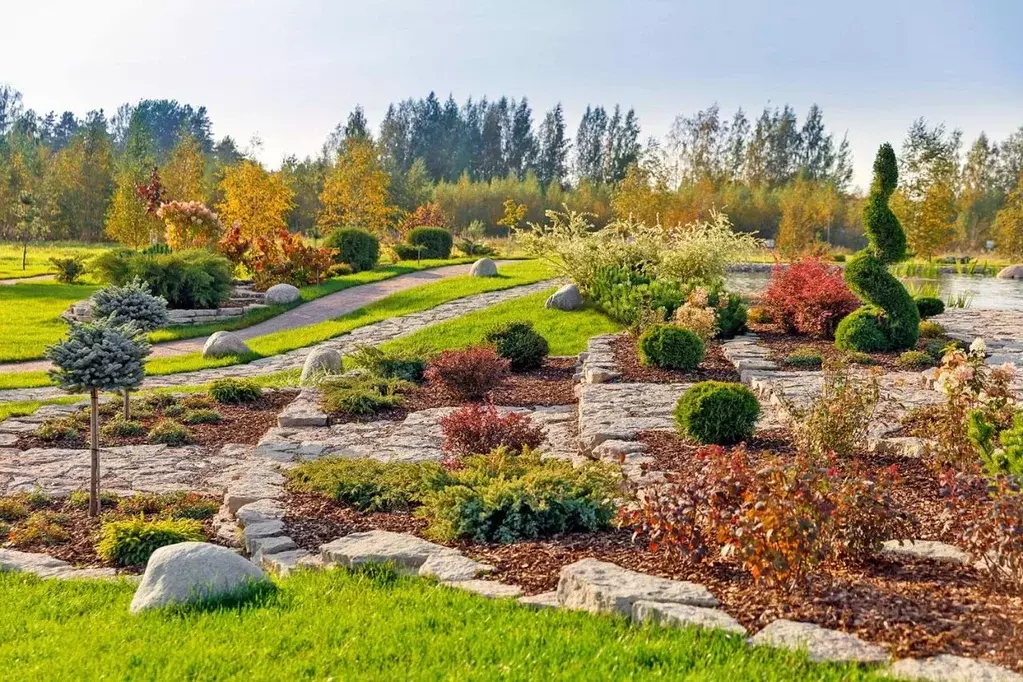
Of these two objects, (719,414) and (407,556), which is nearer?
(407,556)

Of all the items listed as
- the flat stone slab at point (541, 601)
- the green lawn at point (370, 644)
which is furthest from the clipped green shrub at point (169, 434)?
the flat stone slab at point (541, 601)

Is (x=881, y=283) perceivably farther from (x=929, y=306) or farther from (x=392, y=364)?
(x=392, y=364)

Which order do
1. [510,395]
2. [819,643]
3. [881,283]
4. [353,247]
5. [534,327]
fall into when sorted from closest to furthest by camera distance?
[819,643] → [510,395] → [881,283] → [534,327] → [353,247]

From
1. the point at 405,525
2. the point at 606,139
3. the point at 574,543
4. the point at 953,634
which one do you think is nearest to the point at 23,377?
the point at 405,525

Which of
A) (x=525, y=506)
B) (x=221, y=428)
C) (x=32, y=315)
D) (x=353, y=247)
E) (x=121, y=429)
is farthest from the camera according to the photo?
(x=353, y=247)

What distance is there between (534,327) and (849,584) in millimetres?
12055

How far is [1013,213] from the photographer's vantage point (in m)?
34.6

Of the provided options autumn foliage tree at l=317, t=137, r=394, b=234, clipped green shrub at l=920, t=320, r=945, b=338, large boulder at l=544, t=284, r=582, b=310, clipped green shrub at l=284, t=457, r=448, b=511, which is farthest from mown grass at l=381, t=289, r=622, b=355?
autumn foliage tree at l=317, t=137, r=394, b=234

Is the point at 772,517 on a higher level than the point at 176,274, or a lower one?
lower

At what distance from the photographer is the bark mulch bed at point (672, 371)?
1074 cm

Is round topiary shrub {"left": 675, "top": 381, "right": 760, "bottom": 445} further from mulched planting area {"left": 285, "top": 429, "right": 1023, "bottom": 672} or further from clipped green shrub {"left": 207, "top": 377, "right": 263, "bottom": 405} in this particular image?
clipped green shrub {"left": 207, "top": 377, "right": 263, "bottom": 405}

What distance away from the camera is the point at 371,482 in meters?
6.27

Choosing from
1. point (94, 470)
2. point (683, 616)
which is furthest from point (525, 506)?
point (94, 470)

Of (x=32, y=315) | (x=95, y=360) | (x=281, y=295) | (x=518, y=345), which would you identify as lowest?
(x=32, y=315)
